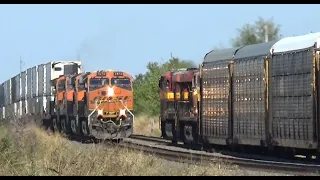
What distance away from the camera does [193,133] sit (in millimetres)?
27094

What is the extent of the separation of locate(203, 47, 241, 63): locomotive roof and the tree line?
2675 cm

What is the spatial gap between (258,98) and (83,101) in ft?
42.6

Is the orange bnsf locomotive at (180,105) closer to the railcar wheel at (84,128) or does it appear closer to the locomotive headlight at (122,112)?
the locomotive headlight at (122,112)

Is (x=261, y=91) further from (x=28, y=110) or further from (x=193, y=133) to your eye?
(x=28, y=110)

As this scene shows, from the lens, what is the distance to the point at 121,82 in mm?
32500

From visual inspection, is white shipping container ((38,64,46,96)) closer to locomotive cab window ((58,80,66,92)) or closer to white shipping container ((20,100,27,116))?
white shipping container ((20,100,27,116))

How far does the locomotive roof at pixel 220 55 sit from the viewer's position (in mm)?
23688

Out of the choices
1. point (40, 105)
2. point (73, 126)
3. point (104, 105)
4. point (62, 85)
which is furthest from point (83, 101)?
point (40, 105)

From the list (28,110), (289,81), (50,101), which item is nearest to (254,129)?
(289,81)

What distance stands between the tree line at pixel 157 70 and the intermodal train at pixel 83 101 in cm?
1487

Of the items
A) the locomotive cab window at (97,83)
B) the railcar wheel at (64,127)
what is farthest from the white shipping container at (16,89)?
the locomotive cab window at (97,83)
